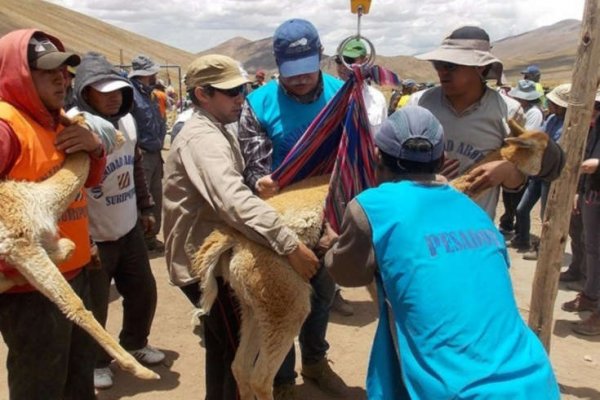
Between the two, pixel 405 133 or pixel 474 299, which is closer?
pixel 474 299

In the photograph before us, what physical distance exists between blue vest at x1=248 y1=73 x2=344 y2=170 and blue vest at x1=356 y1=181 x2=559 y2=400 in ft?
3.84

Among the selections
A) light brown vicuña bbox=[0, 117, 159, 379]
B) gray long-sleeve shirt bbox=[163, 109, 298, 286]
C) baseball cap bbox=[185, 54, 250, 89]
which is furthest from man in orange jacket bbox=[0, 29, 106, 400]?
baseball cap bbox=[185, 54, 250, 89]

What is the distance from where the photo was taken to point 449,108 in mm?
3102

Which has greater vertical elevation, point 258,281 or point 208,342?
point 258,281

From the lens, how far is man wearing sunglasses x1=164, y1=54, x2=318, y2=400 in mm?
2604

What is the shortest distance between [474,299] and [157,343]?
137 inches

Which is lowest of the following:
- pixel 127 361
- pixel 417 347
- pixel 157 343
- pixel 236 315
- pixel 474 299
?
pixel 157 343

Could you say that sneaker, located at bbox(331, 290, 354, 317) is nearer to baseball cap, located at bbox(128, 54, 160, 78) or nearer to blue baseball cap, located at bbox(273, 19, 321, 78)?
blue baseball cap, located at bbox(273, 19, 321, 78)

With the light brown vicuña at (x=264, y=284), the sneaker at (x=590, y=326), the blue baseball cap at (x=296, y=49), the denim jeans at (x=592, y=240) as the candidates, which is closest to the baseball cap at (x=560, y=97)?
the denim jeans at (x=592, y=240)

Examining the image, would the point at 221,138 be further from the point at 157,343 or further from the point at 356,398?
the point at 157,343

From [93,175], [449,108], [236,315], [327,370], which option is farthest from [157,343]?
[449,108]

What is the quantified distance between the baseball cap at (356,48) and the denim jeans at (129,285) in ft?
6.10

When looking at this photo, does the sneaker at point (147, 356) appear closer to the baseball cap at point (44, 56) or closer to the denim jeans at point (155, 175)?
the baseball cap at point (44, 56)

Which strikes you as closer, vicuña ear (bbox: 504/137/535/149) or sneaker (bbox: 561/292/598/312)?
vicuña ear (bbox: 504/137/535/149)
